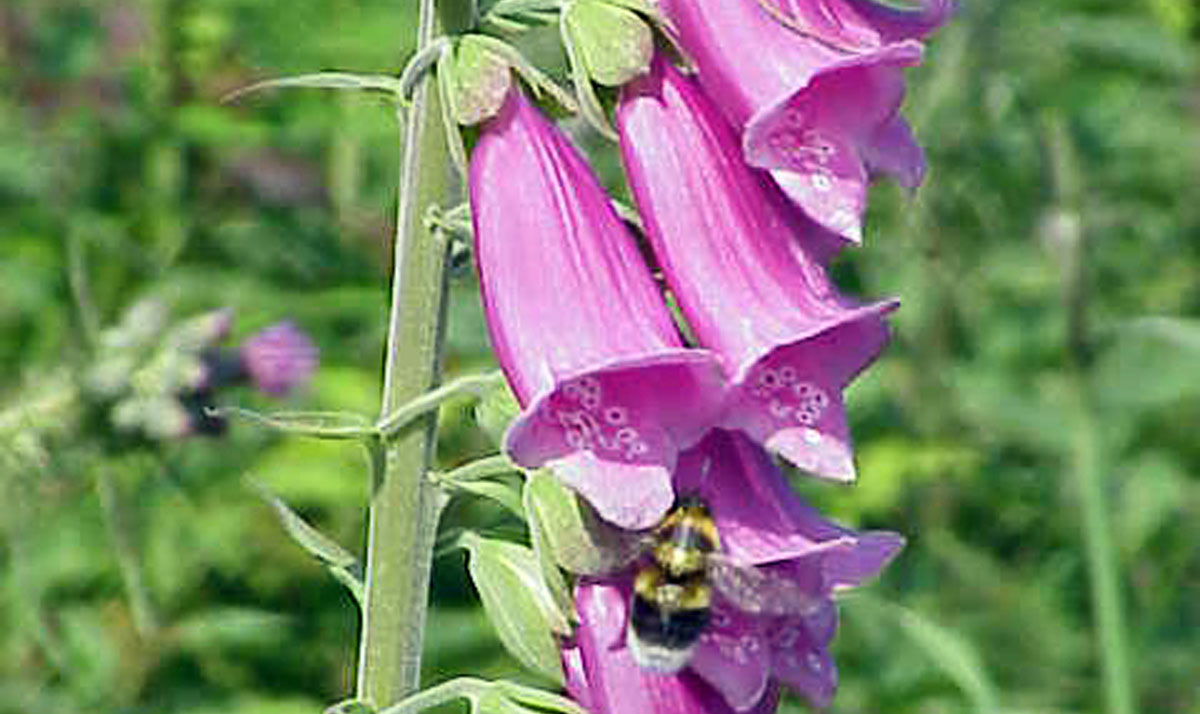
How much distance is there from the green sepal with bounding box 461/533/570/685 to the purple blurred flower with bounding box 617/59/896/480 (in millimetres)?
263

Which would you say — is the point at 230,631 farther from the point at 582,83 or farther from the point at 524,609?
the point at 582,83

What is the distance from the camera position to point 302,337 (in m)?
4.07

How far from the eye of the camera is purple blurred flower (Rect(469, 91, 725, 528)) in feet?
6.33

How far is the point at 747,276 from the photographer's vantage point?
2.06 m

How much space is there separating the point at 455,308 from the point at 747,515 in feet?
5.86

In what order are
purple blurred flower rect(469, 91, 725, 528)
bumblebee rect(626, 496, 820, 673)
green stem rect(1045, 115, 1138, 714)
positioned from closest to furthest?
purple blurred flower rect(469, 91, 725, 528) < bumblebee rect(626, 496, 820, 673) < green stem rect(1045, 115, 1138, 714)

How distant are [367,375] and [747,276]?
2.19m

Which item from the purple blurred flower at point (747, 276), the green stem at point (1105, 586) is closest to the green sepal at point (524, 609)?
the purple blurred flower at point (747, 276)

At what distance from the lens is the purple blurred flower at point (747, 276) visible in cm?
199

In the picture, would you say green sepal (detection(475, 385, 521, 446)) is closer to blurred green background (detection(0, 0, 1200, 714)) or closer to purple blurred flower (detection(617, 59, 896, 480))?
purple blurred flower (detection(617, 59, 896, 480))

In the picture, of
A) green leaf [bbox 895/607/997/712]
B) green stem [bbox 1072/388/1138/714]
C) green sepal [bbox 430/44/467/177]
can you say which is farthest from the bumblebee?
green stem [bbox 1072/388/1138/714]

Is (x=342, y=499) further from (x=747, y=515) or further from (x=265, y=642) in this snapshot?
(x=747, y=515)

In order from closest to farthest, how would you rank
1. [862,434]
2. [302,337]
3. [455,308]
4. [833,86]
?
[833,86]
[455,308]
[302,337]
[862,434]

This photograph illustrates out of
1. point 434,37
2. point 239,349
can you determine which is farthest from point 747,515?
point 239,349
